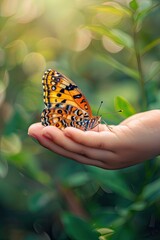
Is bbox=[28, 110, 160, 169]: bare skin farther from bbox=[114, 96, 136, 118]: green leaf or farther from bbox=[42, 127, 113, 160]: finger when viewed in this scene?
bbox=[114, 96, 136, 118]: green leaf

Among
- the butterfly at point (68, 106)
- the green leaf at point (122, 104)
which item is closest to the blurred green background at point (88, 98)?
the green leaf at point (122, 104)

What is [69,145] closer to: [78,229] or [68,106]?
[68,106]

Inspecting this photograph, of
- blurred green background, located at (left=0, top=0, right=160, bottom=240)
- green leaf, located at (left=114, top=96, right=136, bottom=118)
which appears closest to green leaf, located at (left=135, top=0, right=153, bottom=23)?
blurred green background, located at (left=0, top=0, right=160, bottom=240)

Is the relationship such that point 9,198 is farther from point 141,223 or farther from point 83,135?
point 83,135

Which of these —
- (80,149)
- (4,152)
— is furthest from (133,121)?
(4,152)

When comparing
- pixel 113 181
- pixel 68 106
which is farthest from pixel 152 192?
pixel 68 106

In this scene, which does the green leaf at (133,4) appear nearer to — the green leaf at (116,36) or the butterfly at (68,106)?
the green leaf at (116,36)

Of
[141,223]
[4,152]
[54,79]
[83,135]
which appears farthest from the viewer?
[4,152]

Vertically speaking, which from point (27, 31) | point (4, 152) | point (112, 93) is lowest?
point (4, 152)
